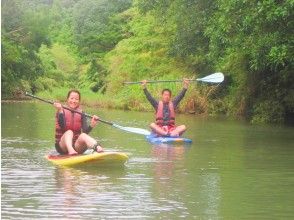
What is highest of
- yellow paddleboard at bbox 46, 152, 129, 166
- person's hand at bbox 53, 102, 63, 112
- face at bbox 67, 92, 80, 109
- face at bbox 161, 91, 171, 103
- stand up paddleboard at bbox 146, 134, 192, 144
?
face at bbox 161, 91, 171, 103

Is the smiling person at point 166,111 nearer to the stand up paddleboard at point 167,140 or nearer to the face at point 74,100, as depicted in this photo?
the stand up paddleboard at point 167,140

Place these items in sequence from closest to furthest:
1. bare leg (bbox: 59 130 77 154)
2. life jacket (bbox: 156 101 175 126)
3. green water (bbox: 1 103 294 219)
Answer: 1. green water (bbox: 1 103 294 219)
2. bare leg (bbox: 59 130 77 154)
3. life jacket (bbox: 156 101 175 126)

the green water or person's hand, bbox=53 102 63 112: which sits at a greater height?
person's hand, bbox=53 102 63 112

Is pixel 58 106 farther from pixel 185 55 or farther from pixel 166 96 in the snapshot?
pixel 185 55

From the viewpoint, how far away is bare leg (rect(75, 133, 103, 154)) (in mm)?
10828

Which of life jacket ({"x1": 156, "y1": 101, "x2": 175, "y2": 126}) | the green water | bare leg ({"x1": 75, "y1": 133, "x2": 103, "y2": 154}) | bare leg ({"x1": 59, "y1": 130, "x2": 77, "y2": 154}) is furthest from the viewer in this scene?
life jacket ({"x1": 156, "y1": 101, "x2": 175, "y2": 126})

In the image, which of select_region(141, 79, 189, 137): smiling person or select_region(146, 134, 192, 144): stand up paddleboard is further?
select_region(141, 79, 189, 137): smiling person

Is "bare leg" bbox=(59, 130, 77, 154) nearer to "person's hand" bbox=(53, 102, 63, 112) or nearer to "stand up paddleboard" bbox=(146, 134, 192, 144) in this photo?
"person's hand" bbox=(53, 102, 63, 112)

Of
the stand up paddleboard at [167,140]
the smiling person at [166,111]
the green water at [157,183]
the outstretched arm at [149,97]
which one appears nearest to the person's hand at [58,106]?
the green water at [157,183]

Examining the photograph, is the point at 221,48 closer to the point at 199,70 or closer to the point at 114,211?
the point at 199,70

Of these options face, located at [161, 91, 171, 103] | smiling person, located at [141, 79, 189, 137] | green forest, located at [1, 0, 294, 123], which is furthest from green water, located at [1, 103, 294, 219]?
green forest, located at [1, 0, 294, 123]

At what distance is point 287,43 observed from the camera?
16578 mm

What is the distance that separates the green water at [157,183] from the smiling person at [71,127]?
15.7 inches

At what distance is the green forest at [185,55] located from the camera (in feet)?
56.2
